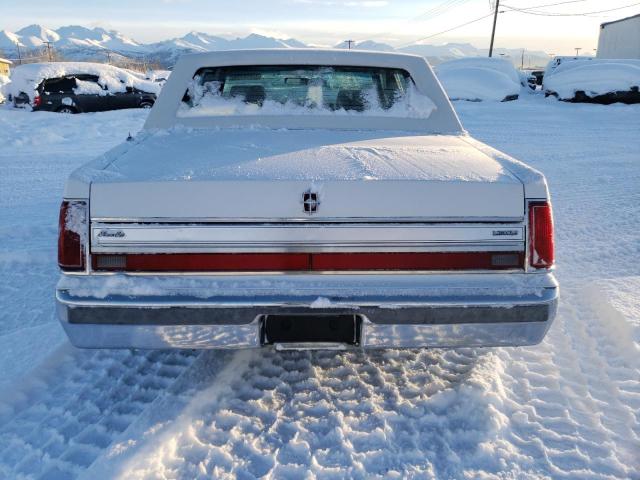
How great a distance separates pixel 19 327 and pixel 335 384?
6.51ft

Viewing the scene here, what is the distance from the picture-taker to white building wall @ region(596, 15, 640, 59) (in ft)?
106

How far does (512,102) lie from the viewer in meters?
18.0

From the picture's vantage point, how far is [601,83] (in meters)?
16.7

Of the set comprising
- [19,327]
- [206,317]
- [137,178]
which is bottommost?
[19,327]

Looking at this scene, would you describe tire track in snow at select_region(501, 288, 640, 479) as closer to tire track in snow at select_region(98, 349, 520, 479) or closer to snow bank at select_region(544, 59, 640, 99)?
tire track in snow at select_region(98, 349, 520, 479)

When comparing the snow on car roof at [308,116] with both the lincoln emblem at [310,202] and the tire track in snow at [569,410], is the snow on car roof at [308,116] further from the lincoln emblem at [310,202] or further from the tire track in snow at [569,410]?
the tire track in snow at [569,410]

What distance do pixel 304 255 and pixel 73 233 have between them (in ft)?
2.89

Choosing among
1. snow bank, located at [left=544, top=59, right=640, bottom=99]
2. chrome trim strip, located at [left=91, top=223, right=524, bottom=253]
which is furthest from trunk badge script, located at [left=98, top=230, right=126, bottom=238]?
snow bank, located at [left=544, top=59, right=640, bottom=99]

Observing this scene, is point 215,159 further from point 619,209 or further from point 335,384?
point 619,209

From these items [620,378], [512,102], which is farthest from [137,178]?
[512,102]

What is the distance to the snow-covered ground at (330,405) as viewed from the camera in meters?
2.25

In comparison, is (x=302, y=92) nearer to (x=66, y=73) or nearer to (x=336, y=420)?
(x=336, y=420)

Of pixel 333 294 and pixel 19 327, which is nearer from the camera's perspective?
pixel 333 294

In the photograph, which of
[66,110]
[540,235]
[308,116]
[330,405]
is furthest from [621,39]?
[330,405]
